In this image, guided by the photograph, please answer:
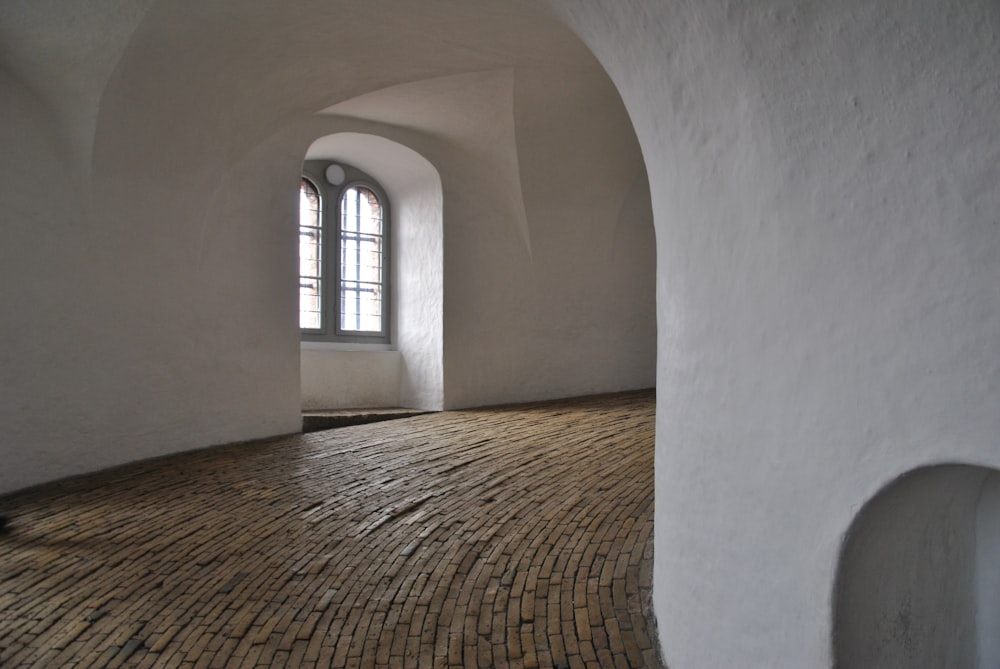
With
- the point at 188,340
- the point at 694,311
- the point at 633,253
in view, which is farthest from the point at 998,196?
the point at 633,253

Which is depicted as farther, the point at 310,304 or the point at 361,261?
the point at 361,261

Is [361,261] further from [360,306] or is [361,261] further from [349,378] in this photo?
[349,378]

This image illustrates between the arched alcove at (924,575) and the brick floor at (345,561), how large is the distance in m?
1.18

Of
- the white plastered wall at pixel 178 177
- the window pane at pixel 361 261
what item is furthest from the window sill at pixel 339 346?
the white plastered wall at pixel 178 177

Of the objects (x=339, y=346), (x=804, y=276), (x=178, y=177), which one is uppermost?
(x=178, y=177)

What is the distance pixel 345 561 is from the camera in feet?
15.6

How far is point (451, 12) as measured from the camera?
6289 mm

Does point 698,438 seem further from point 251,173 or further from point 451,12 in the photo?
point 251,173

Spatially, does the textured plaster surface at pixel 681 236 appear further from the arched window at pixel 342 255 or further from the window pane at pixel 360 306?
the window pane at pixel 360 306

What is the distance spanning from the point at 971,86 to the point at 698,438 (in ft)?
5.11

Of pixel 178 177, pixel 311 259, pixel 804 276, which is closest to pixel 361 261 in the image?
pixel 311 259

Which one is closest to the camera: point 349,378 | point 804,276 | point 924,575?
point 804,276

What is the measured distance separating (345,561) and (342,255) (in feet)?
22.1

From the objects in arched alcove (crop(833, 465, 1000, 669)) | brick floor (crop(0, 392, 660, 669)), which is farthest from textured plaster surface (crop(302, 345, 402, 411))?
arched alcove (crop(833, 465, 1000, 669))
